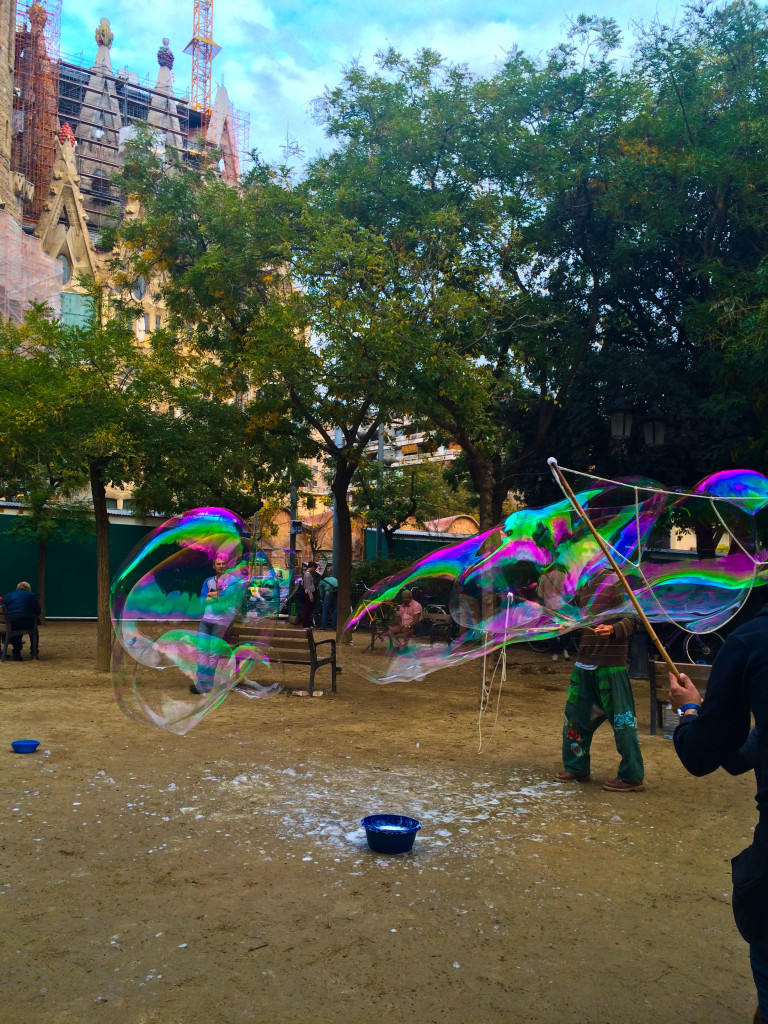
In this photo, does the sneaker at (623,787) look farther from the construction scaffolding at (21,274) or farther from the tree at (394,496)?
the construction scaffolding at (21,274)

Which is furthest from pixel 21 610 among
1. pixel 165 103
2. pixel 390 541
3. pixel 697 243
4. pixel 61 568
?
pixel 165 103

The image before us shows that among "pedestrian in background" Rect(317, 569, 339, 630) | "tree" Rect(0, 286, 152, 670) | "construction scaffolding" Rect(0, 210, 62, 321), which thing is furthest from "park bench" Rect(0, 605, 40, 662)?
"construction scaffolding" Rect(0, 210, 62, 321)

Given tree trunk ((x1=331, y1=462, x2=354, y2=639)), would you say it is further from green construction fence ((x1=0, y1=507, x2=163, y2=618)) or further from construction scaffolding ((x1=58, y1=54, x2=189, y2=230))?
construction scaffolding ((x1=58, y1=54, x2=189, y2=230))

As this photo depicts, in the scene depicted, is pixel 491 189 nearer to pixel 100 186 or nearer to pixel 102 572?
pixel 102 572

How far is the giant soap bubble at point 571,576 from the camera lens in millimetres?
6000

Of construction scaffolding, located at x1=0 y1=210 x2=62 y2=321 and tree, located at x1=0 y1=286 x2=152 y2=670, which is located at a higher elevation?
construction scaffolding, located at x1=0 y1=210 x2=62 y2=321

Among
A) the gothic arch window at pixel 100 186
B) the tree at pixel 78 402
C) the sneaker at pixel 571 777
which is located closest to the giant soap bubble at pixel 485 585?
the sneaker at pixel 571 777

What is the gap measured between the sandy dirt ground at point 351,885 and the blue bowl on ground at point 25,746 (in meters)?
0.09

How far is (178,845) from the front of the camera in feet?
16.3

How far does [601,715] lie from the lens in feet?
21.2

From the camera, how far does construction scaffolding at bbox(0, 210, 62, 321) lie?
29.6 m

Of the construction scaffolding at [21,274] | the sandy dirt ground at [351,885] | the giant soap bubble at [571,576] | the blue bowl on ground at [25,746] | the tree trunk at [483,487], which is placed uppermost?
the construction scaffolding at [21,274]

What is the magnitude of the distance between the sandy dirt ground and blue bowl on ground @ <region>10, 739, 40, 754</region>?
0.09 metres

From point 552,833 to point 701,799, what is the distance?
1.62 m
